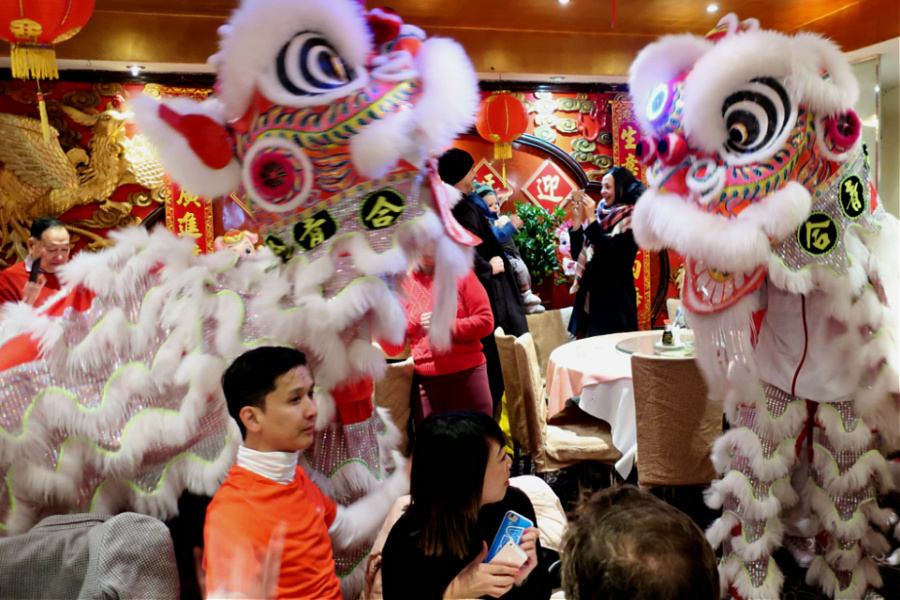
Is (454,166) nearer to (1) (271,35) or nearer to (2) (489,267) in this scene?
(2) (489,267)

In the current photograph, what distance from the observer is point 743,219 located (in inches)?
63.9

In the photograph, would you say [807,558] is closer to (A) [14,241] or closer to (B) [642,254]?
(B) [642,254]

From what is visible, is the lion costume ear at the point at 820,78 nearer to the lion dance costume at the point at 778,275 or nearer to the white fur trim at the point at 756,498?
the lion dance costume at the point at 778,275

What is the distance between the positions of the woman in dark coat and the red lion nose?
1.92 meters

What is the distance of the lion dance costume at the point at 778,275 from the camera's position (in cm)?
162

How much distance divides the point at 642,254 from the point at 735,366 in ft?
17.1

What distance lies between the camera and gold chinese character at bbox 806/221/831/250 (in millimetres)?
1682

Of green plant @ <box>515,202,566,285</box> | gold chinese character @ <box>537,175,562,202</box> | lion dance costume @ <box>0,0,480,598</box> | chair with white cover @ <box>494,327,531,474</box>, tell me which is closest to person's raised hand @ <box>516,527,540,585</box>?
lion dance costume @ <box>0,0,480,598</box>

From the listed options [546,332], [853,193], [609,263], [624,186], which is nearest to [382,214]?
[853,193]

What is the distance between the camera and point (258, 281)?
4.57 feet

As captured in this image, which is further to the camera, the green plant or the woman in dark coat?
the green plant

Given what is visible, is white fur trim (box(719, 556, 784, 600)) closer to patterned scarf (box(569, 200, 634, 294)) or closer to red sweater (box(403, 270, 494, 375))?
red sweater (box(403, 270, 494, 375))

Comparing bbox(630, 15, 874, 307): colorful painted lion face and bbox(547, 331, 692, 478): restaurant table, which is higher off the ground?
bbox(630, 15, 874, 307): colorful painted lion face

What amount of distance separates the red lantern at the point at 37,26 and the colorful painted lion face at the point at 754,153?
2798 millimetres
